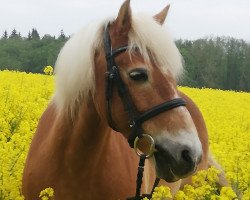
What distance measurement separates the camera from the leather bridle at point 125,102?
317 cm

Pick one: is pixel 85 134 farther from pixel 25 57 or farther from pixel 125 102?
pixel 25 57

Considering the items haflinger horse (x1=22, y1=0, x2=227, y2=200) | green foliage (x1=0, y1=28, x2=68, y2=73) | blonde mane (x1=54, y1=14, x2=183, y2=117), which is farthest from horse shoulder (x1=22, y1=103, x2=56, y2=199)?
green foliage (x1=0, y1=28, x2=68, y2=73)

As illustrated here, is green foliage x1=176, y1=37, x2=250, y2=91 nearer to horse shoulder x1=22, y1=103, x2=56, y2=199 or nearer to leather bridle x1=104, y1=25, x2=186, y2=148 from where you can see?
horse shoulder x1=22, y1=103, x2=56, y2=199

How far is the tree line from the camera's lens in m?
41.6

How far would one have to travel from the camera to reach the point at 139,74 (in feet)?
10.6

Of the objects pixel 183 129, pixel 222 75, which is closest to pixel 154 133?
pixel 183 129

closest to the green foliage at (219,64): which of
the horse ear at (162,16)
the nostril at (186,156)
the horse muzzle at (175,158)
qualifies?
the horse ear at (162,16)

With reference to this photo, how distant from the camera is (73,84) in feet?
11.4

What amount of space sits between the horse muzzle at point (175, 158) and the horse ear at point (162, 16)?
3.23 ft

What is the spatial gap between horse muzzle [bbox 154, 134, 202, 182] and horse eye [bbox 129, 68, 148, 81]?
41 centimetres

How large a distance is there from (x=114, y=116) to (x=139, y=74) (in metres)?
0.33

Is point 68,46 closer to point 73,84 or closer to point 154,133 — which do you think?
point 73,84

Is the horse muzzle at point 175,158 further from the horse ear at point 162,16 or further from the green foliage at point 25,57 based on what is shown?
the green foliage at point 25,57

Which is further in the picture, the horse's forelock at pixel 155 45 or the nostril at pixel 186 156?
the horse's forelock at pixel 155 45
